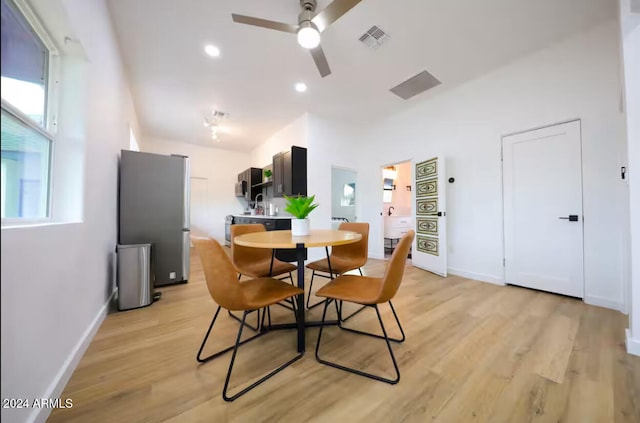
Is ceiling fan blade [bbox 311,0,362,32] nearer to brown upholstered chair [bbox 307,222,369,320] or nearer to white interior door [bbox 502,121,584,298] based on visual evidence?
brown upholstered chair [bbox 307,222,369,320]

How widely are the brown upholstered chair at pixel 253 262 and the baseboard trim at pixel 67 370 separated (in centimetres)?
98

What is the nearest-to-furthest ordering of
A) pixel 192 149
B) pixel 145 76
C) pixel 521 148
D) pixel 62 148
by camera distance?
1. pixel 62 148
2. pixel 521 148
3. pixel 145 76
4. pixel 192 149

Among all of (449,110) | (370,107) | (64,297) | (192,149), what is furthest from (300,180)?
(192,149)

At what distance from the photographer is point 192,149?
6.29 meters

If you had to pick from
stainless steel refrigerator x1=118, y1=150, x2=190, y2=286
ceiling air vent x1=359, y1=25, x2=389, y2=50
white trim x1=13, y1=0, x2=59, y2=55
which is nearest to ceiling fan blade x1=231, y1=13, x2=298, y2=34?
ceiling air vent x1=359, y1=25, x2=389, y2=50

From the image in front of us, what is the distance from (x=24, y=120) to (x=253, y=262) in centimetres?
171

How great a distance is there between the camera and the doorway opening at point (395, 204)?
17.5 feet

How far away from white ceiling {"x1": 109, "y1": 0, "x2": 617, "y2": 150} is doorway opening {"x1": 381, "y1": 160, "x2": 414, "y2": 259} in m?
2.11

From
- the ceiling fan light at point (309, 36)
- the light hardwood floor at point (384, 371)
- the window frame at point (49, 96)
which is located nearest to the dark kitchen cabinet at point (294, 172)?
the ceiling fan light at point (309, 36)

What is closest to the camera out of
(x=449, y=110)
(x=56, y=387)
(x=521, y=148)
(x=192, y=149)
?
(x=56, y=387)

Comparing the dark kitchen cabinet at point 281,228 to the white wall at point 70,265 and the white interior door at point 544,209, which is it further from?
the white interior door at point 544,209

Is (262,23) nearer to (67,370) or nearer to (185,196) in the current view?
(185,196)

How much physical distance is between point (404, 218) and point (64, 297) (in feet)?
18.4

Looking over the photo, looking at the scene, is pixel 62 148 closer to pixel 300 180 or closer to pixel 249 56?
pixel 249 56
